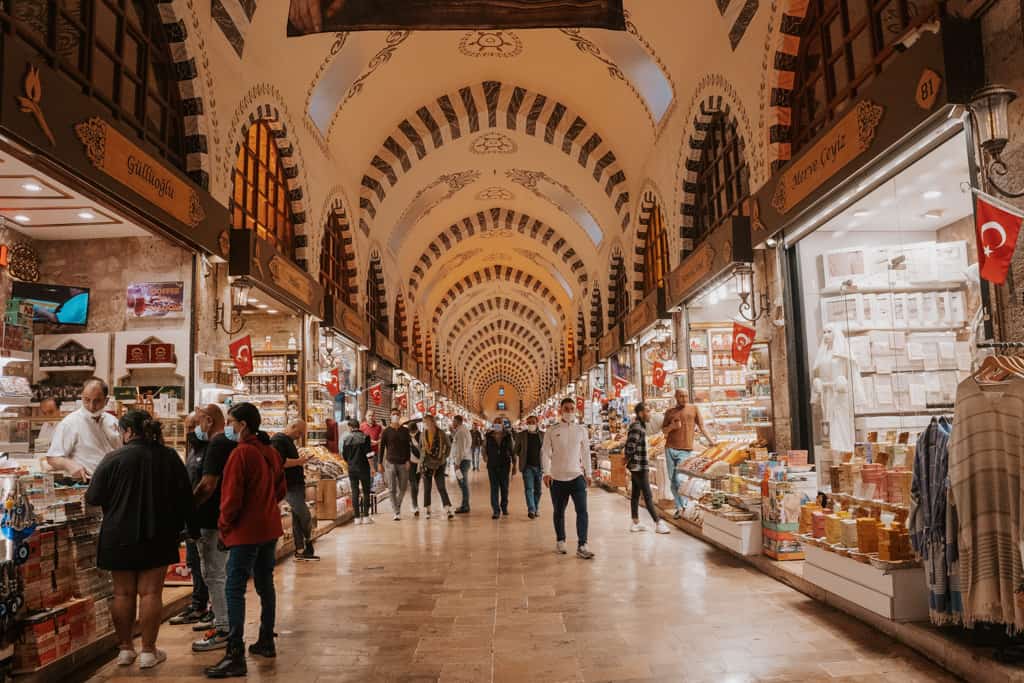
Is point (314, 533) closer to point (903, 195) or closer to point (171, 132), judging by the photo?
point (171, 132)

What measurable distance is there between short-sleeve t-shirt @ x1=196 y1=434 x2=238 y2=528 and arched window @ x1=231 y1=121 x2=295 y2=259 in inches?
159

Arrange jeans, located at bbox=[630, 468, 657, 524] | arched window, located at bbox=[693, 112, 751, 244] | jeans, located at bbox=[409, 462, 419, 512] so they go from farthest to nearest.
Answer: jeans, located at bbox=[409, 462, 419, 512], arched window, located at bbox=[693, 112, 751, 244], jeans, located at bbox=[630, 468, 657, 524]

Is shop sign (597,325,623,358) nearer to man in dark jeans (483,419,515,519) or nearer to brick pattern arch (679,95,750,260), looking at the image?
brick pattern arch (679,95,750,260)

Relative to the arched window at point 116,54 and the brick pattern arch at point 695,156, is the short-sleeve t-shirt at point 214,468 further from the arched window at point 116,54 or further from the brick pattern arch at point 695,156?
the brick pattern arch at point 695,156

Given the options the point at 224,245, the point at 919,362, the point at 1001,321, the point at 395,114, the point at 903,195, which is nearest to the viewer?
the point at 1001,321

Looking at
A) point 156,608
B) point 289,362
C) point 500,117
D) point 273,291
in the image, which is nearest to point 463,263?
point 500,117

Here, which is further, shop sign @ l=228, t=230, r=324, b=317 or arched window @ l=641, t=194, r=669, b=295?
arched window @ l=641, t=194, r=669, b=295

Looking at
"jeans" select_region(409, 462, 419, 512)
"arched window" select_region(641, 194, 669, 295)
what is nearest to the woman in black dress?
"jeans" select_region(409, 462, 419, 512)

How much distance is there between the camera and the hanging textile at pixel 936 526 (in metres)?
3.14

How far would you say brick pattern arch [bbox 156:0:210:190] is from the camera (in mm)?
6018

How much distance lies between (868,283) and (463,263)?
59.3ft

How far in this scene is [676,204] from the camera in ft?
31.7

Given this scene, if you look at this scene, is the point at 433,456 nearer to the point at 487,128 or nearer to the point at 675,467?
the point at 675,467

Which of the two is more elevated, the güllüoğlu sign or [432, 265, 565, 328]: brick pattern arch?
[432, 265, 565, 328]: brick pattern arch
